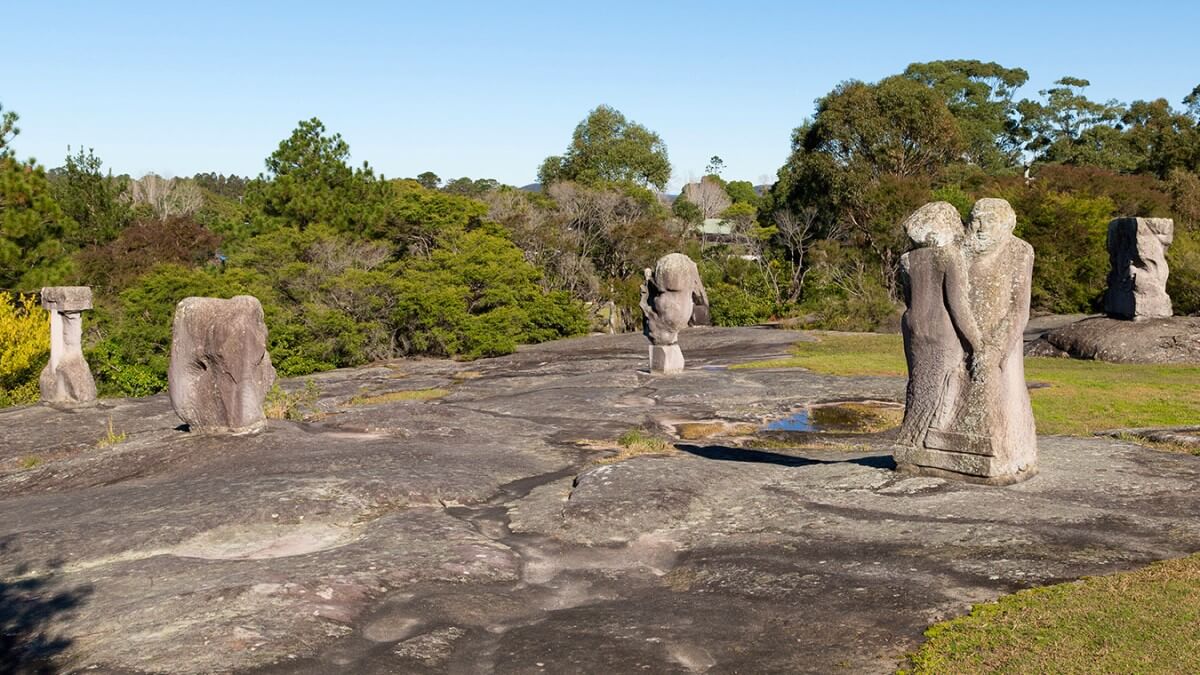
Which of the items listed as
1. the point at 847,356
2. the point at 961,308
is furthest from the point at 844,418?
the point at 847,356

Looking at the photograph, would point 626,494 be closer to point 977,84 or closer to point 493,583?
point 493,583

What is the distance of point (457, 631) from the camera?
9805mm

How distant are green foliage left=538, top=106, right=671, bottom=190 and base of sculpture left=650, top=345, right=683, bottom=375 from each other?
49.5 metres

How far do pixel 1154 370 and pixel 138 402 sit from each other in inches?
1159

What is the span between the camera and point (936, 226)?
14.3m

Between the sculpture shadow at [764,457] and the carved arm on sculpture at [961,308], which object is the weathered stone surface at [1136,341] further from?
the carved arm on sculpture at [961,308]

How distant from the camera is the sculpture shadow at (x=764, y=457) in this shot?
15932 mm

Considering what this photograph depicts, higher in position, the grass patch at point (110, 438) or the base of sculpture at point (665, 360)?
the base of sculpture at point (665, 360)

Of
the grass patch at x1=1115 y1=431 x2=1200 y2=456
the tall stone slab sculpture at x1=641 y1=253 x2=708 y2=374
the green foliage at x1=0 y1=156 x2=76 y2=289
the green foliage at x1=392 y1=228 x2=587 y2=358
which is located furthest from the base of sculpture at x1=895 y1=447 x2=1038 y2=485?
the green foliage at x1=0 y1=156 x2=76 y2=289

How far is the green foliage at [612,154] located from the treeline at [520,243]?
2.30 metres

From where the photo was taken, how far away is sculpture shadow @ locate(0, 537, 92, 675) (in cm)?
905

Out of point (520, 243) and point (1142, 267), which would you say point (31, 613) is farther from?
point (520, 243)

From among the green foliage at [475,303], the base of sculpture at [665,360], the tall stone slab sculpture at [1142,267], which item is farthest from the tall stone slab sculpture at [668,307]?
the tall stone slab sculpture at [1142,267]

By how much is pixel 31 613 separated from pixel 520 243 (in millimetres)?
48194
